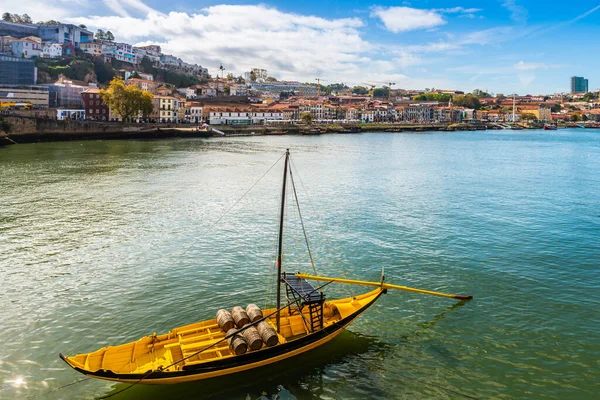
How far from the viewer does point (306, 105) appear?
172m

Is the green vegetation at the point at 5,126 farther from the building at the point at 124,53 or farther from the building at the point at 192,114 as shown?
the building at the point at 124,53

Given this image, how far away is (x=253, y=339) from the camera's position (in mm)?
11961

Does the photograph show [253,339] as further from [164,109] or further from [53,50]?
[53,50]

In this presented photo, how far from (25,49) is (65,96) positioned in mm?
46186

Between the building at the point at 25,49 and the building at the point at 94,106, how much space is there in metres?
56.4

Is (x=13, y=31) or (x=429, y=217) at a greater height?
(x=13, y=31)

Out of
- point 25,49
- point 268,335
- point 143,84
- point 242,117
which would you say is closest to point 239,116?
point 242,117

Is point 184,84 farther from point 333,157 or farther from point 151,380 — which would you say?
point 151,380

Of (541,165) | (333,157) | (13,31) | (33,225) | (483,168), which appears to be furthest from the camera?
(13,31)

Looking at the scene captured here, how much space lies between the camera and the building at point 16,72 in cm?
12069

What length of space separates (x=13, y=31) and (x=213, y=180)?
166684 mm

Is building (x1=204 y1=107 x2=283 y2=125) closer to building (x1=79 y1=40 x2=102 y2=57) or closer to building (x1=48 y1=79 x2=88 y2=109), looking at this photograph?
building (x1=48 y1=79 x2=88 y2=109)

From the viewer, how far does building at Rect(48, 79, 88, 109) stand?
381 feet

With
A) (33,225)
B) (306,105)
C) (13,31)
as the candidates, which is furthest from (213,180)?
(13,31)
